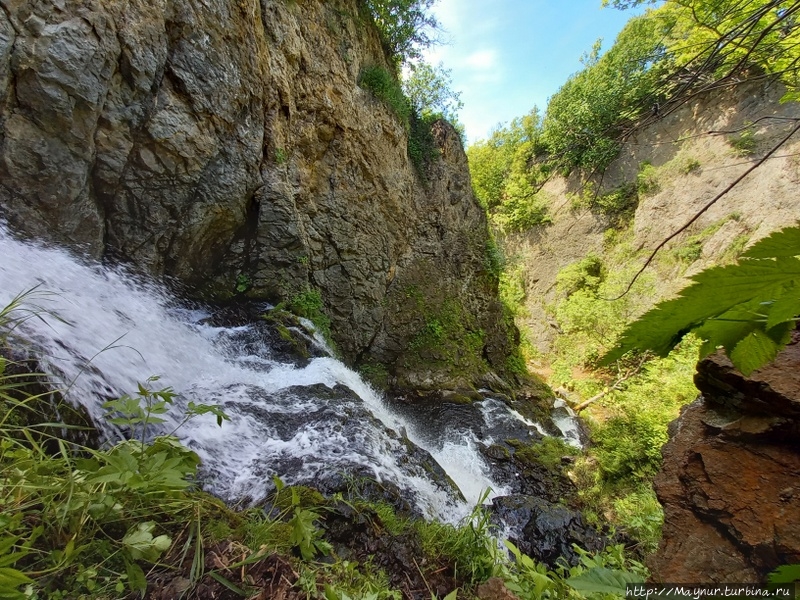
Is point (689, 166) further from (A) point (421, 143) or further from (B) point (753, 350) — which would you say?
(B) point (753, 350)

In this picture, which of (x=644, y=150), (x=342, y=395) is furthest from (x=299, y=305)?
(x=644, y=150)

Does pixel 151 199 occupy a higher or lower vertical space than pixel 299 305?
higher

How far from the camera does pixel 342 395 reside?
4582 mm

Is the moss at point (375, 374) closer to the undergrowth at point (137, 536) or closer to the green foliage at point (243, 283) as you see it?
the green foliage at point (243, 283)

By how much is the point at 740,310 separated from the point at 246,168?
6247 mm

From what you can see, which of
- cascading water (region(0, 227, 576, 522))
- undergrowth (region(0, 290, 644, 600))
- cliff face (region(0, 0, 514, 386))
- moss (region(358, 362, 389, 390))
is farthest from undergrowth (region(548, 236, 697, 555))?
moss (region(358, 362, 389, 390))

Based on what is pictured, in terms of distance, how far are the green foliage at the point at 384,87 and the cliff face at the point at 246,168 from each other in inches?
12.6

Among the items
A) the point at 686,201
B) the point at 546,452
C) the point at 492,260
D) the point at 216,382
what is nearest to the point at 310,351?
the point at 216,382

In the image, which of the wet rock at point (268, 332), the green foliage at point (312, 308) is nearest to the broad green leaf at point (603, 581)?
the wet rock at point (268, 332)

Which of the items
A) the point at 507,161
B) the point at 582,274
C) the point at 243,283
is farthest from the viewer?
the point at 507,161

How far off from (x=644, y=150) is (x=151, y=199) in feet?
58.9

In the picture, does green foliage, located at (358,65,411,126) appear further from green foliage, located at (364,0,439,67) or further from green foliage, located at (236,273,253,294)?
green foliage, located at (236,273,253,294)

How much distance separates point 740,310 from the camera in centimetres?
60

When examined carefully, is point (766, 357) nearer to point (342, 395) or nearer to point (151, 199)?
point (342, 395)
